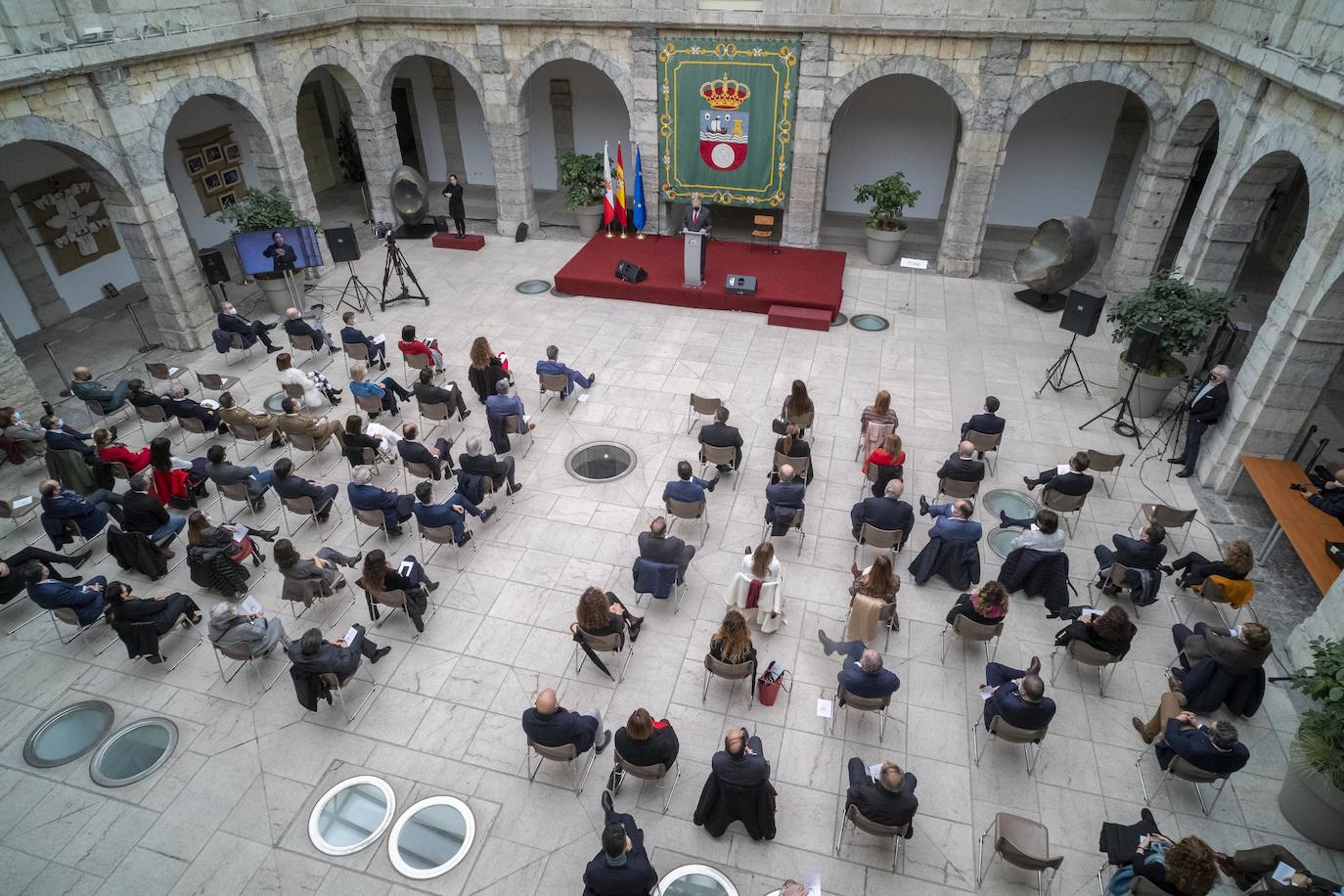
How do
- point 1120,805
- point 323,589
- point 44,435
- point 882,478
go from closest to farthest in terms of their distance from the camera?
point 1120,805 < point 323,589 < point 882,478 < point 44,435

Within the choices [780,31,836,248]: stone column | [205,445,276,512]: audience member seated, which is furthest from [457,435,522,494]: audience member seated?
[780,31,836,248]: stone column

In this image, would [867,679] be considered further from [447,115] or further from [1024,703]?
[447,115]

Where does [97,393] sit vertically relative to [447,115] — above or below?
below

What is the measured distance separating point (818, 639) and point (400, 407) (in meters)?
7.79

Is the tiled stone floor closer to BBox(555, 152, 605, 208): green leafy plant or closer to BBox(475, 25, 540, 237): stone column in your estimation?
BBox(555, 152, 605, 208): green leafy plant

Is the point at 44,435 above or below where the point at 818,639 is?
above

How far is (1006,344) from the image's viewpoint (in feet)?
46.9

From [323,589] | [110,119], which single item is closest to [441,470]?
[323,589]

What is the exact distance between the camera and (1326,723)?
6.16m

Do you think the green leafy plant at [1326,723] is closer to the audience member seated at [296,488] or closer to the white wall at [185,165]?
the audience member seated at [296,488]

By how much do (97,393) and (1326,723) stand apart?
15.0 metres

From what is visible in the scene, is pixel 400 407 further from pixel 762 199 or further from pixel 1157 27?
pixel 1157 27

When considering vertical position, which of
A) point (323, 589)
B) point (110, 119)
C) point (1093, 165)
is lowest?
point (323, 589)

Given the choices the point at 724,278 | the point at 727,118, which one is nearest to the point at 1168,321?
the point at 724,278
